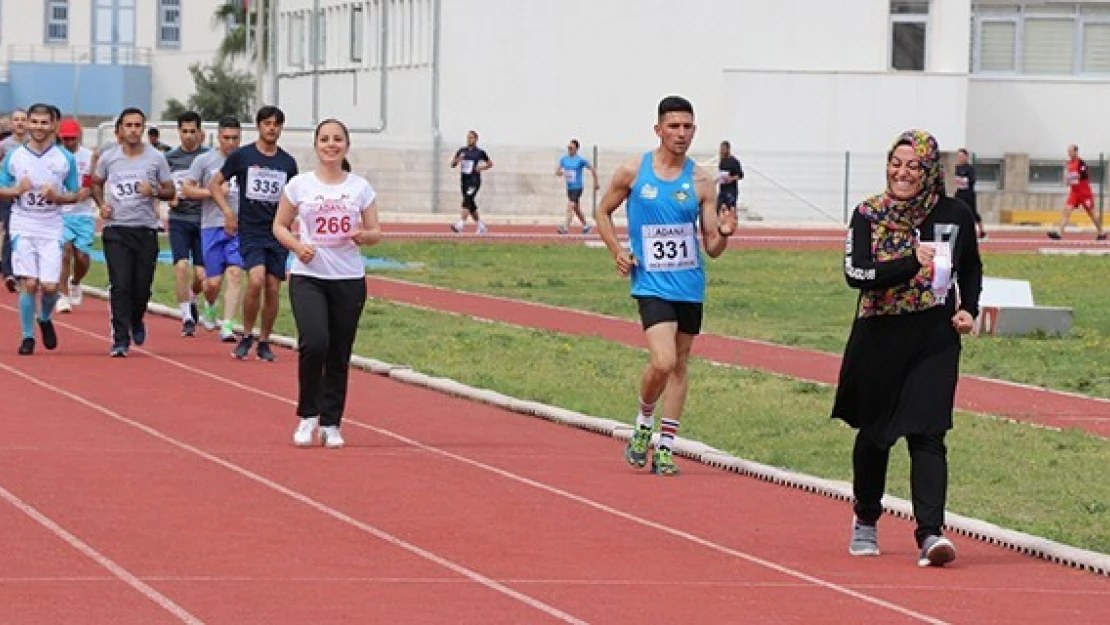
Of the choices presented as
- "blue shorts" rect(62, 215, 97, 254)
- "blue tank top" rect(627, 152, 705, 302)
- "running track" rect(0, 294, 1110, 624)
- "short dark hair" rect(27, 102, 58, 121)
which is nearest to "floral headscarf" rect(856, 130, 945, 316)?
"running track" rect(0, 294, 1110, 624)

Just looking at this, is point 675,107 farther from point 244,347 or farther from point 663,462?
point 244,347

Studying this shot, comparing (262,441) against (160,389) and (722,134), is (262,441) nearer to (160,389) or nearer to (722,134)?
(160,389)

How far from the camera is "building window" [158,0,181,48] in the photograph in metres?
100

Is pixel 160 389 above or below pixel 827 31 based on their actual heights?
below

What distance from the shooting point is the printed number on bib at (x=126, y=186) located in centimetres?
2338

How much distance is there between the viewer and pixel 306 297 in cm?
1670

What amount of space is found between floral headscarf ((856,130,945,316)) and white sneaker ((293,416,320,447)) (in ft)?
16.7

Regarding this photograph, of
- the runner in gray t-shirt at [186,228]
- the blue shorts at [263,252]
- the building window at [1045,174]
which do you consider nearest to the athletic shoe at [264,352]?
the blue shorts at [263,252]

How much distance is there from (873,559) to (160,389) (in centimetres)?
884

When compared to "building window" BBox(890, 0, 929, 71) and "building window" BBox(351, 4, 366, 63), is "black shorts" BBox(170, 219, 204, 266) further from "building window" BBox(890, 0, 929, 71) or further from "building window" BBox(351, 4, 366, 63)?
"building window" BBox(351, 4, 366, 63)

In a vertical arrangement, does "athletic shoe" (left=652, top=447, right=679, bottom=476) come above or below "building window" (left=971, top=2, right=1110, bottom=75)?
below

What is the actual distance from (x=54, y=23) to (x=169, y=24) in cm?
451

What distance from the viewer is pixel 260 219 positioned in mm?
22547

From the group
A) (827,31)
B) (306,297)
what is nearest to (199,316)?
(306,297)
